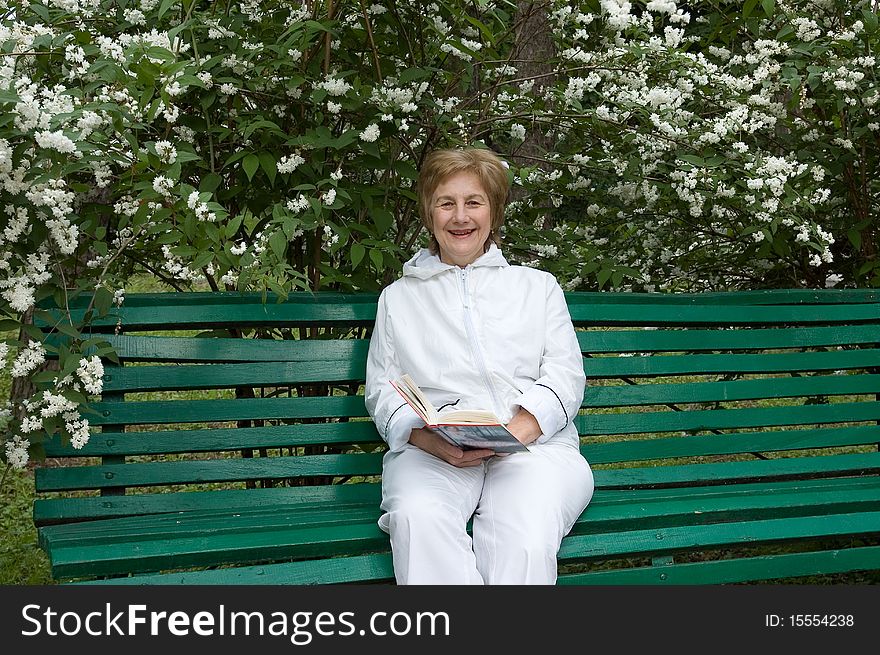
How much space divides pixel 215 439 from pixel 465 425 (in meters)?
0.99

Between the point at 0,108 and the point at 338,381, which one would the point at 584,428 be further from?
the point at 0,108

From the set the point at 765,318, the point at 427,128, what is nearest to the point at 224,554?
the point at 427,128

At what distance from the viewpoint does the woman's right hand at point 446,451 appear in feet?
10.1

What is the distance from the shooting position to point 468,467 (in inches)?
124

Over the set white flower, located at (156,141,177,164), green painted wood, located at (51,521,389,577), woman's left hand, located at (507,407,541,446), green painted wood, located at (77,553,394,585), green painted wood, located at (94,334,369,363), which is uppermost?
white flower, located at (156,141,177,164)

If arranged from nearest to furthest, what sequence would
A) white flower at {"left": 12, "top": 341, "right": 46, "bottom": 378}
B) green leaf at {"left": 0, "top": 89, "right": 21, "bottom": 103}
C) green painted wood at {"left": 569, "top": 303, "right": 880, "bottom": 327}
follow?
green leaf at {"left": 0, "top": 89, "right": 21, "bottom": 103}
white flower at {"left": 12, "top": 341, "right": 46, "bottom": 378}
green painted wood at {"left": 569, "top": 303, "right": 880, "bottom": 327}

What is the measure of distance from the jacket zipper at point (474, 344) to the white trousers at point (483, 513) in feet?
0.67

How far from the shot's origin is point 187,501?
329 cm

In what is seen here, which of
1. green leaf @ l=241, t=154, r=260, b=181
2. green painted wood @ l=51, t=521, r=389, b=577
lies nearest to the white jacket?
green painted wood @ l=51, t=521, r=389, b=577

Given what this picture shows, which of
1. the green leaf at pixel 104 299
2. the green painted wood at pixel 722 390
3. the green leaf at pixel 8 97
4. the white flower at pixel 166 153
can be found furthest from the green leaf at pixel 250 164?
the green painted wood at pixel 722 390

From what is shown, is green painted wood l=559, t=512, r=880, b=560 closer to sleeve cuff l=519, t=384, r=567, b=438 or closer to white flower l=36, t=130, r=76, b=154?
sleeve cuff l=519, t=384, r=567, b=438

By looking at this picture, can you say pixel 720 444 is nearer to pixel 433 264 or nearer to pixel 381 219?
pixel 433 264

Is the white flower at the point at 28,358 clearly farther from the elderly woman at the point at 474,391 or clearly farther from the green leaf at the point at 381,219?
the green leaf at the point at 381,219

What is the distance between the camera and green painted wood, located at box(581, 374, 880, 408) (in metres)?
3.79
